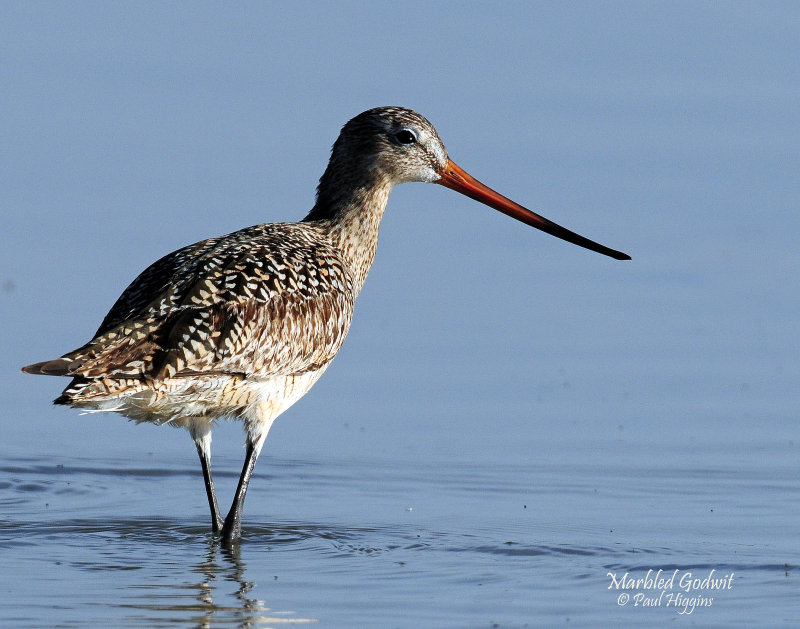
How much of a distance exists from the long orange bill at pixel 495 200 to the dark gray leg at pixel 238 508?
2109 mm

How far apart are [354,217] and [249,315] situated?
4.60 feet

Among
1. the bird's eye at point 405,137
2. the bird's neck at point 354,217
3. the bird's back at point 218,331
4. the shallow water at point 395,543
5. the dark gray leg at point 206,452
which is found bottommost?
the shallow water at point 395,543

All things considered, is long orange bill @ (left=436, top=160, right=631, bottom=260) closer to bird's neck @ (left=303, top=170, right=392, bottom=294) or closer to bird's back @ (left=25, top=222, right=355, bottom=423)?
bird's neck @ (left=303, top=170, right=392, bottom=294)

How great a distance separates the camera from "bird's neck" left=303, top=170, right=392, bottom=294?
31.7ft

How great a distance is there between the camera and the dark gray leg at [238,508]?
8.85m

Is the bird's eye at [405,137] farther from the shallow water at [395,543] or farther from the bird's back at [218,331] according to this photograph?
the shallow water at [395,543]

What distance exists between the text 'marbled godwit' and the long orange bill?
192 millimetres

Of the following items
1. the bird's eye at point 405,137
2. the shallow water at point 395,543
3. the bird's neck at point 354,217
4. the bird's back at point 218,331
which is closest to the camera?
the shallow water at point 395,543

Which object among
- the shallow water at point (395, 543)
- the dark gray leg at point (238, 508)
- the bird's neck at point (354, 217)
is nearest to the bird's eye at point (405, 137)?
the bird's neck at point (354, 217)

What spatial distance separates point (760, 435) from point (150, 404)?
3.99 m

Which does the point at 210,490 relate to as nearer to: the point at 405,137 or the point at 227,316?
the point at 227,316

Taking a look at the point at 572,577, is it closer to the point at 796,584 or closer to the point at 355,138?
the point at 796,584

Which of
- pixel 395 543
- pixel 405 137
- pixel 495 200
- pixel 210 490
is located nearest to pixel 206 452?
pixel 210 490

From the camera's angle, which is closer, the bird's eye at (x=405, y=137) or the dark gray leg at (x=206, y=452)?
the dark gray leg at (x=206, y=452)
